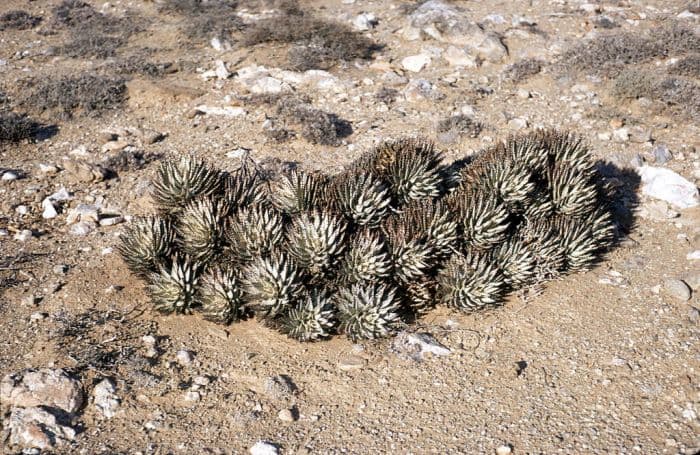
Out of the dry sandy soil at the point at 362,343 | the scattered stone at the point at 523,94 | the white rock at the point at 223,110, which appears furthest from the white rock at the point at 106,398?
the scattered stone at the point at 523,94

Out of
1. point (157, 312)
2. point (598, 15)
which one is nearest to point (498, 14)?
point (598, 15)

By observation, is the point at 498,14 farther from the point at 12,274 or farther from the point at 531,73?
the point at 12,274

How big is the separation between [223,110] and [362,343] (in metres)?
5.72

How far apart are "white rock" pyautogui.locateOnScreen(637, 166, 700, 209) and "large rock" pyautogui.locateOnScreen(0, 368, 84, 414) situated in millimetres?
7281

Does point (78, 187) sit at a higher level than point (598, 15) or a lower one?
lower

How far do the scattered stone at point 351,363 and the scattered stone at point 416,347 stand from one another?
35cm

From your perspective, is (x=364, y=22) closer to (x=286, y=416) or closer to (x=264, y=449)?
(x=286, y=416)

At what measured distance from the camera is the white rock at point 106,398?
5098 millimetres

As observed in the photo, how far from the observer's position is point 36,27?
13.7 m

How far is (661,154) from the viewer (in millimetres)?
9156

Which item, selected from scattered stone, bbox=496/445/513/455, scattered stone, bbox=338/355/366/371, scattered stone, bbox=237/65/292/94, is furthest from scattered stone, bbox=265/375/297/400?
scattered stone, bbox=237/65/292/94

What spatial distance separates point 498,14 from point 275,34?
471cm

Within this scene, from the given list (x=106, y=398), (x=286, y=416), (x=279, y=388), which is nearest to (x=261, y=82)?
(x=279, y=388)

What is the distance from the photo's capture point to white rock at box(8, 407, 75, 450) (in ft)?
15.4
